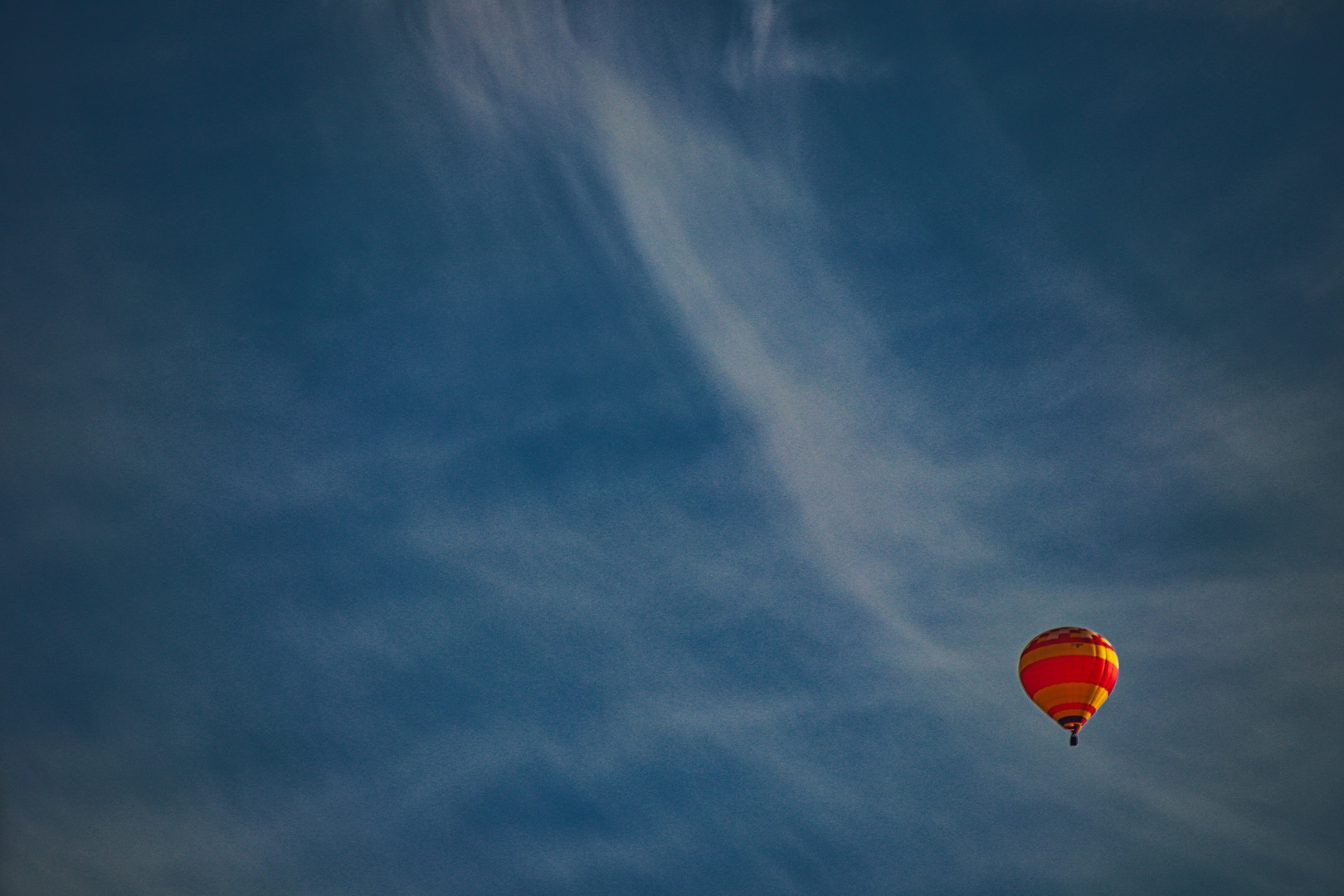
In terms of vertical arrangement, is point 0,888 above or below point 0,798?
below

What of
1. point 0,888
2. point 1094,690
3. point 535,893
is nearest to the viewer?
point 1094,690

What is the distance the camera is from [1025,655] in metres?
48.9

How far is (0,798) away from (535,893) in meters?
49.9

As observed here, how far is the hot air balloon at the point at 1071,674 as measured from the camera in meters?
47.0

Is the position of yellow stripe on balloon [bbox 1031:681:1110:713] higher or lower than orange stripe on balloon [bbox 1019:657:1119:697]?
lower

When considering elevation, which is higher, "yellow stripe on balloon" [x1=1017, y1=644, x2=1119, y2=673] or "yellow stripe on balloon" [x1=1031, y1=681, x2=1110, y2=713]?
"yellow stripe on balloon" [x1=1017, y1=644, x2=1119, y2=673]

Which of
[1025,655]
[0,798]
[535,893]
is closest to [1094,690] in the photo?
[1025,655]

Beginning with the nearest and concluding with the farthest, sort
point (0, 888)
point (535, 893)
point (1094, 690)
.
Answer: point (1094, 690) → point (0, 888) → point (535, 893)

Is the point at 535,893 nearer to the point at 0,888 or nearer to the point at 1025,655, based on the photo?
the point at 0,888

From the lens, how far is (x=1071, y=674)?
154ft

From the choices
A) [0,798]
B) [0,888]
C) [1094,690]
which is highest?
[1094,690]

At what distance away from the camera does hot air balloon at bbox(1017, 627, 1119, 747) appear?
47031 mm

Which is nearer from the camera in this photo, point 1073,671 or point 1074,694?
point 1073,671

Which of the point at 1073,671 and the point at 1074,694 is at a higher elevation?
the point at 1073,671
